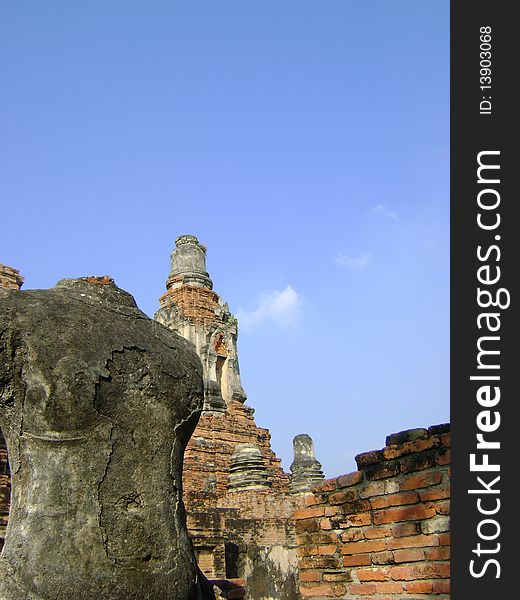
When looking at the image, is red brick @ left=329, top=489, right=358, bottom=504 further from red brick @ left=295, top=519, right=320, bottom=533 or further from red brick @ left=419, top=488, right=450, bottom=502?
red brick @ left=419, top=488, right=450, bottom=502

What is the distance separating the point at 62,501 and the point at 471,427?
1.85 m

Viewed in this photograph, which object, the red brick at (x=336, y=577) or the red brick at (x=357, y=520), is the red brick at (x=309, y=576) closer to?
the red brick at (x=336, y=577)

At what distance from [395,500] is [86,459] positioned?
7.41ft

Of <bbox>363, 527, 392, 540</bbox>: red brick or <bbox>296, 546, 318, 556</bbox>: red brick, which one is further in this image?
<bbox>296, 546, 318, 556</bbox>: red brick

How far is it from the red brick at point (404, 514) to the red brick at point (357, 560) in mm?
222

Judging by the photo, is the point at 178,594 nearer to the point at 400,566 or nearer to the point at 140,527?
the point at 140,527

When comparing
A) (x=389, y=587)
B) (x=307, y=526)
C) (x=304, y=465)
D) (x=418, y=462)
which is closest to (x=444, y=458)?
(x=418, y=462)

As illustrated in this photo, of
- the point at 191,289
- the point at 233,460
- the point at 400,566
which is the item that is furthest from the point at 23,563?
the point at 191,289

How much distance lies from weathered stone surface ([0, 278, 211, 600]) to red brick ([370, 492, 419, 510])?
1788mm

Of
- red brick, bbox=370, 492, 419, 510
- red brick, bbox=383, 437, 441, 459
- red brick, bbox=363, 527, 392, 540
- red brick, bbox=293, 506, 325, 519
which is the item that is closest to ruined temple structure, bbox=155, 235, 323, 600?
red brick, bbox=293, 506, 325, 519

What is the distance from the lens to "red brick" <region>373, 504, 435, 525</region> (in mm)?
3658

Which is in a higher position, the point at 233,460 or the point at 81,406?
the point at 233,460

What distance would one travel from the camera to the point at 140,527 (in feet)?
7.06

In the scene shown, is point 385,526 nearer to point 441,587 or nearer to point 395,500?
point 395,500
